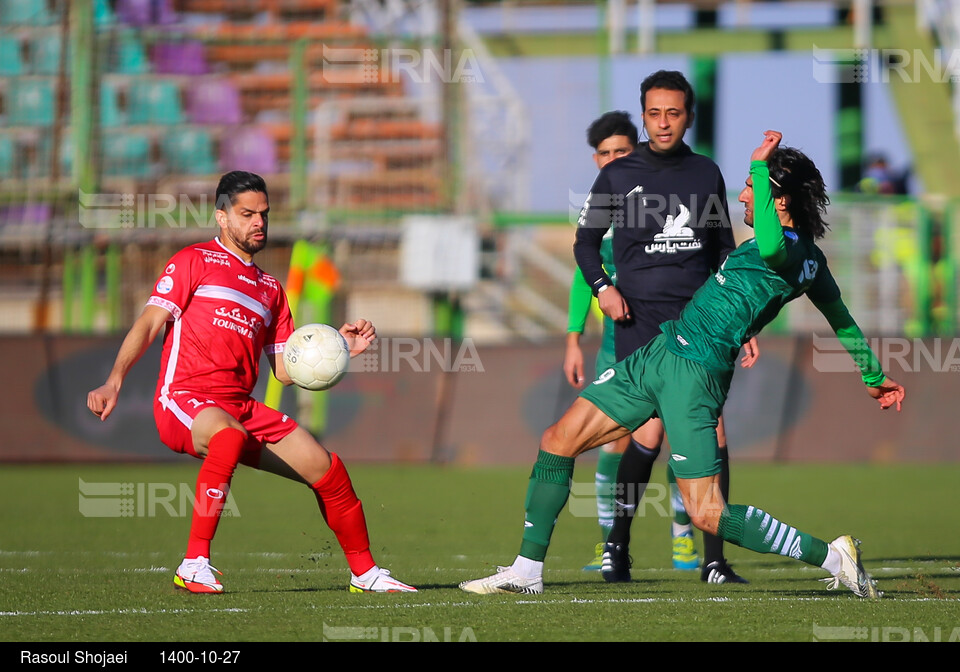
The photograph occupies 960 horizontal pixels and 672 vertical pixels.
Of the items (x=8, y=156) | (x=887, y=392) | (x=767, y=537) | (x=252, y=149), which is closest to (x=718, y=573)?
(x=767, y=537)

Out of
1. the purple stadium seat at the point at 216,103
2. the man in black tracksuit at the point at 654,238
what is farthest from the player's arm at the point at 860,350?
the purple stadium seat at the point at 216,103

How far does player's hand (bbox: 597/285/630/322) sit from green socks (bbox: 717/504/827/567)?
124cm

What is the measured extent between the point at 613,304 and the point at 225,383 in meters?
1.83

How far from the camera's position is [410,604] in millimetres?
5285

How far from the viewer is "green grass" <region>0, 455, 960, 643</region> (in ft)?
15.5

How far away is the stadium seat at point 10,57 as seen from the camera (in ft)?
57.0

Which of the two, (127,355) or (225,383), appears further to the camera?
(225,383)

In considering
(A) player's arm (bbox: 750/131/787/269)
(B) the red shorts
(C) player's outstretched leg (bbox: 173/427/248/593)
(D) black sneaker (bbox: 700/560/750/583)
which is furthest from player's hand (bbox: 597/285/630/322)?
(C) player's outstretched leg (bbox: 173/427/248/593)

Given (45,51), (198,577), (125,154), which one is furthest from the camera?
(45,51)

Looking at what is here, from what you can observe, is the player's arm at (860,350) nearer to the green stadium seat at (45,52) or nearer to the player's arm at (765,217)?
the player's arm at (765,217)

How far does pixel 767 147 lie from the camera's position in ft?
17.0

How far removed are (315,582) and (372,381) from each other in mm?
7550

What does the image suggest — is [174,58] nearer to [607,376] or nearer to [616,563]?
[616,563]

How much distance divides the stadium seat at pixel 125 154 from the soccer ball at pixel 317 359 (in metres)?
11.9
